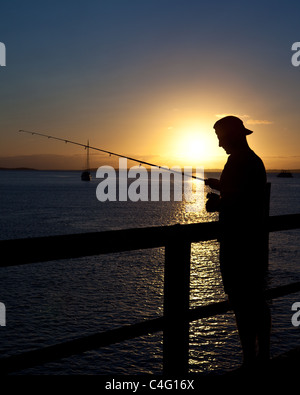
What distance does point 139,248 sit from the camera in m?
2.59

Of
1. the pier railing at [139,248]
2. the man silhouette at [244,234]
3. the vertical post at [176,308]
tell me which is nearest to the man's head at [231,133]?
the man silhouette at [244,234]

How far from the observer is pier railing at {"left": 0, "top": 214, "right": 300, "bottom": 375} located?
2102mm

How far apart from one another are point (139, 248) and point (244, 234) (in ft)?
3.23

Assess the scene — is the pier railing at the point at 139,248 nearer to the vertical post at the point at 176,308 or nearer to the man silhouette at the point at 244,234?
the vertical post at the point at 176,308

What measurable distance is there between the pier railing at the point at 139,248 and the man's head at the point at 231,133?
69cm

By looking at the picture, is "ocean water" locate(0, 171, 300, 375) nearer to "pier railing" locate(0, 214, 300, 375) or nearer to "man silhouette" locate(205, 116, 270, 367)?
"man silhouette" locate(205, 116, 270, 367)

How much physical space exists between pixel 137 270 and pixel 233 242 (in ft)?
48.5

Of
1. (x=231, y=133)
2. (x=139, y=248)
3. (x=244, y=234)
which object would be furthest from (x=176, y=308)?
(x=231, y=133)

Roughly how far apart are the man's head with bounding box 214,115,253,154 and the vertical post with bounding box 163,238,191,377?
983 millimetres

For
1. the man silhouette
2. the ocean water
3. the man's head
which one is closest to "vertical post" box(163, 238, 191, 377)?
the man silhouette

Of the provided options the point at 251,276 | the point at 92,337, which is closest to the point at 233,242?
the point at 251,276

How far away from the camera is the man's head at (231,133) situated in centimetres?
333

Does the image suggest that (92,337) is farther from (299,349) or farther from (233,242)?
(299,349)

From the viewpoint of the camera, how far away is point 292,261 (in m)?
19.5
